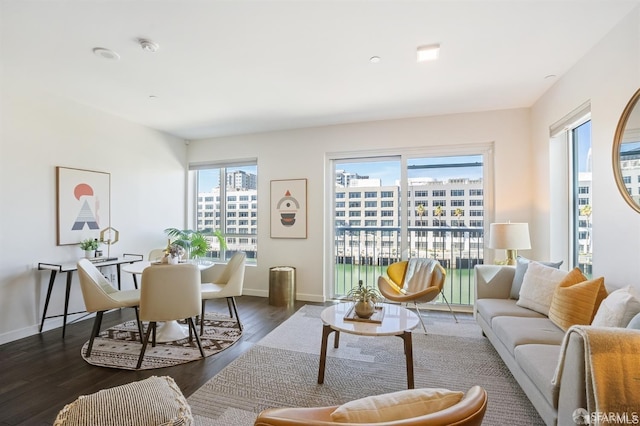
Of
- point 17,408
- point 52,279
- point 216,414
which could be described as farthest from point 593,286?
point 52,279

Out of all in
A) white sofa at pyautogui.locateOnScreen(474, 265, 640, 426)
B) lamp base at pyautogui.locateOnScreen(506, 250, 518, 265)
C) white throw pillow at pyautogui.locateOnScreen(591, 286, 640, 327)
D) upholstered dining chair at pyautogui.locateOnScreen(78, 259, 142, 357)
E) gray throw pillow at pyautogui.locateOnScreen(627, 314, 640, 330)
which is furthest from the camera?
lamp base at pyautogui.locateOnScreen(506, 250, 518, 265)

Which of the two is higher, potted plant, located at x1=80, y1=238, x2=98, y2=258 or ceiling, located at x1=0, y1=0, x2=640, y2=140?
ceiling, located at x1=0, y1=0, x2=640, y2=140

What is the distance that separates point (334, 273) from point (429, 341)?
1.90 m

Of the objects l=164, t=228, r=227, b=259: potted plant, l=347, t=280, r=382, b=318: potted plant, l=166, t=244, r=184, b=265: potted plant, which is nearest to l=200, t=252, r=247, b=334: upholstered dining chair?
l=166, t=244, r=184, b=265: potted plant

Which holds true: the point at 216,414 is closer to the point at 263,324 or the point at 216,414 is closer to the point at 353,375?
the point at 353,375

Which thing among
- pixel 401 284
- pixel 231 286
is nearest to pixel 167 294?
pixel 231 286

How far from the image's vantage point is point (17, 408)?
1937mm

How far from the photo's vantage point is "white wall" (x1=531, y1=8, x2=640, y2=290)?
2.00m

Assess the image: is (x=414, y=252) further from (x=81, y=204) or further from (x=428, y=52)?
(x=81, y=204)

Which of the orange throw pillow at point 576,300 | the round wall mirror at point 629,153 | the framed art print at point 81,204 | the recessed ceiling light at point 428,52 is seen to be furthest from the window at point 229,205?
the round wall mirror at point 629,153

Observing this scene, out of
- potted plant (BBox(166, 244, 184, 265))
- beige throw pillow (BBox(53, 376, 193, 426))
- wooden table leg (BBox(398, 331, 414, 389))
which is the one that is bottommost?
wooden table leg (BBox(398, 331, 414, 389))

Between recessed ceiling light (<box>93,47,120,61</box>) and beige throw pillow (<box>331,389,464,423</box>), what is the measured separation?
3.06 meters

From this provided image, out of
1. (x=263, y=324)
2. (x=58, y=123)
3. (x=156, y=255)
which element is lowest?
(x=263, y=324)

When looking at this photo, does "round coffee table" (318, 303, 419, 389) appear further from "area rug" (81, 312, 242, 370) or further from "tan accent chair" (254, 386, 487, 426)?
"tan accent chair" (254, 386, 487, 426)
